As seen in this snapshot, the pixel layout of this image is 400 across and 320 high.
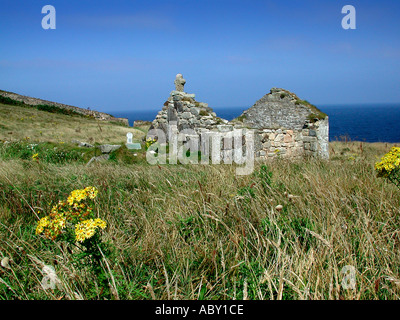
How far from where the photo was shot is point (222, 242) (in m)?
2.77

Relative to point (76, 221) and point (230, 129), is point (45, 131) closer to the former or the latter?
point (230, 129)

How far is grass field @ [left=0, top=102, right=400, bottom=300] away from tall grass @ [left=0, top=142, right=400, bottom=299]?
0.01 meters

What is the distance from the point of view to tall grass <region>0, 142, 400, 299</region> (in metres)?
2.14

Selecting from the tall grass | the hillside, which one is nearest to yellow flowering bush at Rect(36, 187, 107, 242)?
the tall grass

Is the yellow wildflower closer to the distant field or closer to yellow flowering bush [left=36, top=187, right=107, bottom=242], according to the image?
yellow flowering bush [left=36, top=187, right=107, bottom=242]

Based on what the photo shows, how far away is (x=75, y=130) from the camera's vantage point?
19953 millimetres

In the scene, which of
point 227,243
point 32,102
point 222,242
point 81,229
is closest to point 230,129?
point 222,242

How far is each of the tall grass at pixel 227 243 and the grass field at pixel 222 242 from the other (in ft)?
0.04

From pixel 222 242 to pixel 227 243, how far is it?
14cm

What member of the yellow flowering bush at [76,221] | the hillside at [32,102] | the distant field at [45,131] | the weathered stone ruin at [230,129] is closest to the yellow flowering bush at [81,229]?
the yellow flowering bush at [76,221]

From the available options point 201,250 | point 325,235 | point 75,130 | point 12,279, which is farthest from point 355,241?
point 75,130

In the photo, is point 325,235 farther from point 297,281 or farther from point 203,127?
point 203,127
